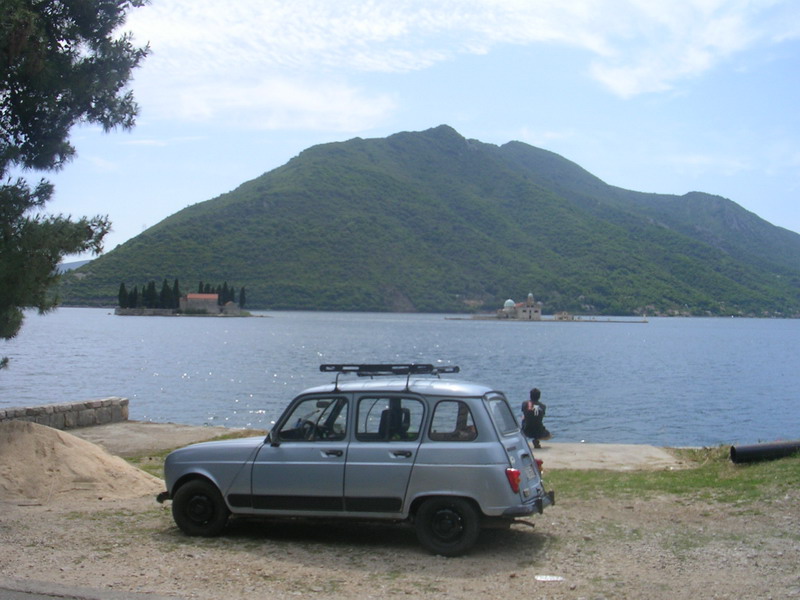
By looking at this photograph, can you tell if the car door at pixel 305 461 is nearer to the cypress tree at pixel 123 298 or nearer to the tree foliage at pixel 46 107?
the tree foliage at pixel 46 107

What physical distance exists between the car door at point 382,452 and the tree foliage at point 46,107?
A: 5.57 meters

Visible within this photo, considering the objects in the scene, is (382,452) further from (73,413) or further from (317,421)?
(73,413)

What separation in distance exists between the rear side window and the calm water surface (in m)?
8.87

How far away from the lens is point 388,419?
8094mm

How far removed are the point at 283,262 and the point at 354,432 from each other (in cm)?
18501

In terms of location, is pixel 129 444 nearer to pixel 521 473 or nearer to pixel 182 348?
pixel 521 473

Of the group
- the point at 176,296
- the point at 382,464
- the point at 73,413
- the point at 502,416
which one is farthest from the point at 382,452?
the point at 176,296

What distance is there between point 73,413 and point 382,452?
1255cm

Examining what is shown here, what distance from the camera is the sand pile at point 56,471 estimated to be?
10.2 metres

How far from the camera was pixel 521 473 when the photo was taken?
7.82 m

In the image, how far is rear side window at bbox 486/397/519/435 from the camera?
7.99 m

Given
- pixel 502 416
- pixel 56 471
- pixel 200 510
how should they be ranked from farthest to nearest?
pixel 56 471 → pixel 200 510 → pixel 502 416

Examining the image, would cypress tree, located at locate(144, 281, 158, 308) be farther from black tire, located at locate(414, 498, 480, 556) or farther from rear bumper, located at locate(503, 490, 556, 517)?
rear bumper, located at locate(503, 490, 556, 517)

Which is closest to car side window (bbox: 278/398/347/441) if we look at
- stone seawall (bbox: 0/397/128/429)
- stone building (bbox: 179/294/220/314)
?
stone seawall (bbox: 0/397/128/429)
